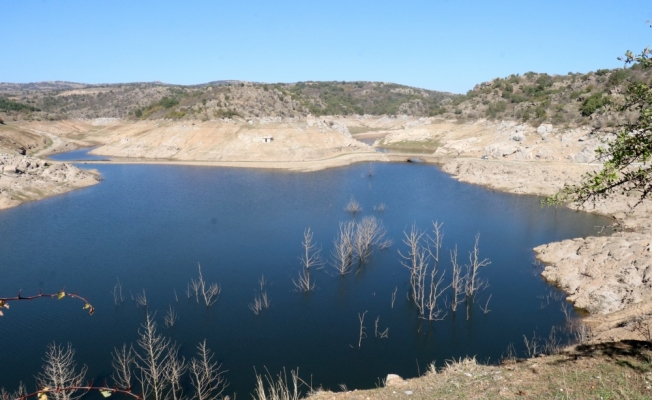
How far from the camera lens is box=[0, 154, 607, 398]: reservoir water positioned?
2072 centimetres

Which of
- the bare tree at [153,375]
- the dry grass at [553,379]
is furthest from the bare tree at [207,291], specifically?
the dry grass at [553,379]

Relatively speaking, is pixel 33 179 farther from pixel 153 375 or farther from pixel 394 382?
pixel 394 382

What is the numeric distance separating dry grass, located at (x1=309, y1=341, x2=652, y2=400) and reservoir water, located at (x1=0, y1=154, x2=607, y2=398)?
5701 millimetres

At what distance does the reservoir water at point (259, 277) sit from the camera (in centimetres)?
2072

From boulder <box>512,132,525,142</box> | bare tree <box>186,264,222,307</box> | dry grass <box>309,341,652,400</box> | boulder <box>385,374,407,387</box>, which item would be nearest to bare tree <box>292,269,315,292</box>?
bare tree <box>186,264,222,307</box>

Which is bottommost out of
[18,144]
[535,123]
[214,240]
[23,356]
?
[23,356]

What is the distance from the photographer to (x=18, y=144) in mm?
82562

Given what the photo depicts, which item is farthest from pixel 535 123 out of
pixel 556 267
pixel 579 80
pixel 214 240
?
pixel 214 240

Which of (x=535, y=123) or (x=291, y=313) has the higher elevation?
(x=535, y=123)

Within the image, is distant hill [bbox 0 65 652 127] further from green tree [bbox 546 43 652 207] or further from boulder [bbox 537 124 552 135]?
green tree [bbox 546 43 652 207]

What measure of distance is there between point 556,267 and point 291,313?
1745 centimetres

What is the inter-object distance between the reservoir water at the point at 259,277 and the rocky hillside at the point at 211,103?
48.5m

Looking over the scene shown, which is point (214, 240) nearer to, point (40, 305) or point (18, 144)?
point (40, 305)

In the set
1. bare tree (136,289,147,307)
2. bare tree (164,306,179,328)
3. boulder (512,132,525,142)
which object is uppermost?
boulder (512,132,525,142)
